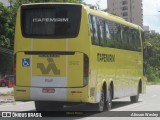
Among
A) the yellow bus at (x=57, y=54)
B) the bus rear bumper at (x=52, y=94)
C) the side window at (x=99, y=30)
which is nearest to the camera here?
the bus rear bumper at (x=52, y=94)

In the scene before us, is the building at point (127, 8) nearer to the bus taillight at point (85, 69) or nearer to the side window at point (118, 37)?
the side window at point (118, 37)

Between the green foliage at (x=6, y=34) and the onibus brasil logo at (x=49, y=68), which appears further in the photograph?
the green foliage at (x=6, y=34)

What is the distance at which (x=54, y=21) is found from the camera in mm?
17141

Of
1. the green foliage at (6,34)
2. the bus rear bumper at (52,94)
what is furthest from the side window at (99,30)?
the green foliage at (6,34)

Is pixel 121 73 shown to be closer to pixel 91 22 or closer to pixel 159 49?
pixel 91 22

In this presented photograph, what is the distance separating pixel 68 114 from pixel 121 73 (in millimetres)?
4886

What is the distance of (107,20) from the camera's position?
20.0 m

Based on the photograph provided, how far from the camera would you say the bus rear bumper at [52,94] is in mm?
16609

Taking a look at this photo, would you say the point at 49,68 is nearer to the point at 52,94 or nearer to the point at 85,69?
the point at 52,94

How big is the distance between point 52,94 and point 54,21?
2473 mm

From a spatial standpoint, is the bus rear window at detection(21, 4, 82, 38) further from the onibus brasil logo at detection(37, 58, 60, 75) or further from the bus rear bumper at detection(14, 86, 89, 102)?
the bus rear bumper at detection(14, 86, 89, 102)

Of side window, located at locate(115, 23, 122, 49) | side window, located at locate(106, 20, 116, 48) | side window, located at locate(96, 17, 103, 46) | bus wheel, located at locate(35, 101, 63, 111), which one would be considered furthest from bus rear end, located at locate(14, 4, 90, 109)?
side window, located at locate(115, 23, 122, 49)

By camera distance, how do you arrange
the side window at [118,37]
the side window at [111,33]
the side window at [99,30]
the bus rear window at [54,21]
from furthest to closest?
the side window at [118,37], the side window at [111,33], the side window at [99,30], the bus rear window at [54,21]

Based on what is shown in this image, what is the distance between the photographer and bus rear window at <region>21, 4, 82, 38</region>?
17.1 metres
